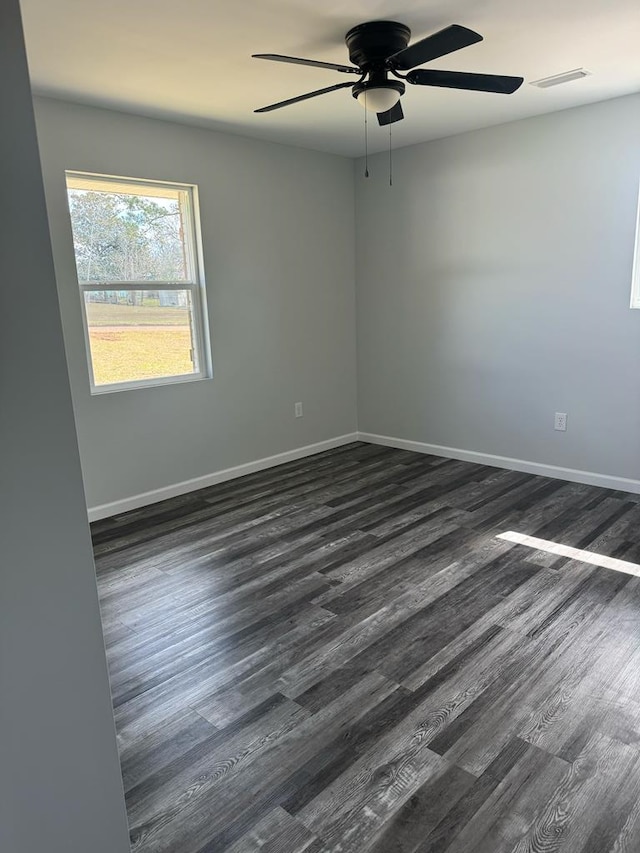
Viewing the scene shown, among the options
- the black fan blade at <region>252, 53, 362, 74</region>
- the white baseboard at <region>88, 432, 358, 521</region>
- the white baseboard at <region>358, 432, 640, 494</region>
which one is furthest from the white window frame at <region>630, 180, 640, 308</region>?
the white baseboard at <region>88, 432, 358, 521</region>

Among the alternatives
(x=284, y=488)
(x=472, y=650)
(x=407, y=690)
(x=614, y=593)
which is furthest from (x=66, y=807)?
(x=284, y=488)

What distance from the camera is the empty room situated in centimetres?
116

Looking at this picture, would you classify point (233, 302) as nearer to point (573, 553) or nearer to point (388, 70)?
point (388, 70)

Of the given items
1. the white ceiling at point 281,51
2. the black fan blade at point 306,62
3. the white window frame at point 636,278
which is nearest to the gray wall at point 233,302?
the white ceiling at point 281,51

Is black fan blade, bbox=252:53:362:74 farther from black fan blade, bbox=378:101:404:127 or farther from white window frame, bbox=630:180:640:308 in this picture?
white window frame, bbox=630:180:640:308

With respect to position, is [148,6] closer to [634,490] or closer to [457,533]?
[457,533]

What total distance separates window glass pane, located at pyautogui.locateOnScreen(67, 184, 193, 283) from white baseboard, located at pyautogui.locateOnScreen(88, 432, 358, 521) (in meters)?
1.50

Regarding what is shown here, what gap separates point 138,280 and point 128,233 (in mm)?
308

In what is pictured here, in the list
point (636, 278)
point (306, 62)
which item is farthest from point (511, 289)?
point (306, 62)

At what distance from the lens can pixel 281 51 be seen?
2.70 meters

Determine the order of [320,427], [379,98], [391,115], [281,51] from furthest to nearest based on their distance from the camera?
[320,427], [391,115], [281,51], [379,98]

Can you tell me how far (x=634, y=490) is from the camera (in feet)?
13.0

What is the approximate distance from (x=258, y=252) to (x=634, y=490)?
330 cm

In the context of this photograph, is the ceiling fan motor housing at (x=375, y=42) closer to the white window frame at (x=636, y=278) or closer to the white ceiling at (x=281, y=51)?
the white ceiling at (x=281, y=51)
